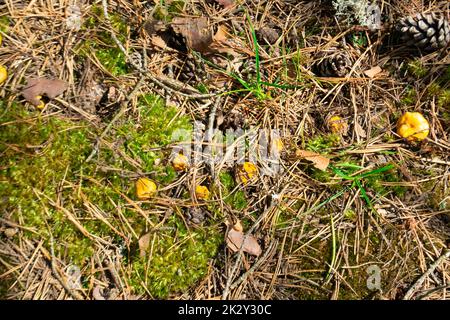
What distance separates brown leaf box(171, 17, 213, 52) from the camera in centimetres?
269

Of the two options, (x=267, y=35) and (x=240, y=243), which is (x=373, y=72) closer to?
(x=267, y=35)

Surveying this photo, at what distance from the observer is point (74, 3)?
8.94 ft

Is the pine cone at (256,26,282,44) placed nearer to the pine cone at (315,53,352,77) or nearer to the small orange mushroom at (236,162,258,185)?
the pine cone at (315,53,352,77)

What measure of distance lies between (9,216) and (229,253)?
1.21 m

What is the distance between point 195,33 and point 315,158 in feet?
3.62

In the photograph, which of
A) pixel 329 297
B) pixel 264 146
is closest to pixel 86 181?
pixel 264 146

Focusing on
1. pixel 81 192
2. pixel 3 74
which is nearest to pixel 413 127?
pixel 81 192

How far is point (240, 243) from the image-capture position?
2414mm

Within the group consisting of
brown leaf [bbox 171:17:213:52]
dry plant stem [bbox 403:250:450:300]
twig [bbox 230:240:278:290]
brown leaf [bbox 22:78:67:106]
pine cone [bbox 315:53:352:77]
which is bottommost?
dry plant stem [bbox 403:250:450:300]

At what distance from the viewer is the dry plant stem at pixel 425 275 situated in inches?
95.3

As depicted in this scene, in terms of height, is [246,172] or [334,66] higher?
[334,66]

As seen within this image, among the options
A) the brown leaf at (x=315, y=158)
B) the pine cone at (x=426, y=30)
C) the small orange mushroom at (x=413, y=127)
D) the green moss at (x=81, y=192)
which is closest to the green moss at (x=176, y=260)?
the green moss at (x=81, y=192)

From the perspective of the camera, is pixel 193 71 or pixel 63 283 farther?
pixel 193 71

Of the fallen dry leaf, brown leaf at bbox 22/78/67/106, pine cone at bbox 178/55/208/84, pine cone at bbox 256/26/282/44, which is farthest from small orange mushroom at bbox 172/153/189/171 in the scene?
the fallen dry leaf
